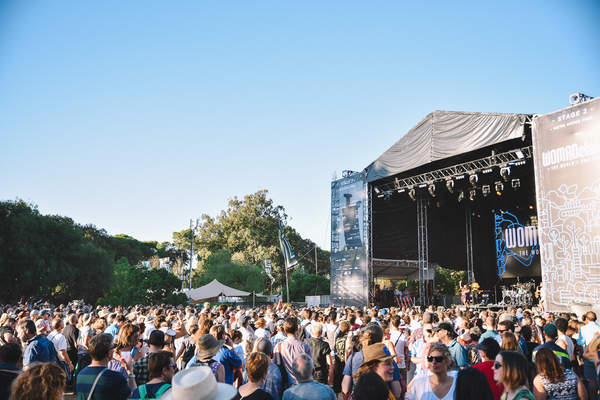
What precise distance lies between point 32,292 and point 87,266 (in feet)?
9.71

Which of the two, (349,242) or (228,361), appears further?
(349,242)

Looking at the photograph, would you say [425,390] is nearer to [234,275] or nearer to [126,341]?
[126,341]

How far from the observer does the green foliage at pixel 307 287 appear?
1345 inches

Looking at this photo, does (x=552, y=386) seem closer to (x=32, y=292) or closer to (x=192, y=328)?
(x=192, y=328)

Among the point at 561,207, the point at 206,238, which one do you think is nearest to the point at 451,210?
the point at 561,207

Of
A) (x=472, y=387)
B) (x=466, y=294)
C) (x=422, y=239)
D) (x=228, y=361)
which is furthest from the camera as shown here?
(x=466, y=294)

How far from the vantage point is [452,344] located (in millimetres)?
4543

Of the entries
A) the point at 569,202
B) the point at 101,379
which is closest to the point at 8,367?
the point at 101,379

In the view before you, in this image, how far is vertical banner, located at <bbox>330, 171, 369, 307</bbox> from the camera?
20.9 m

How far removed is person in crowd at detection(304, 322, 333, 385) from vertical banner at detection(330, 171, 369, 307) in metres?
15.6

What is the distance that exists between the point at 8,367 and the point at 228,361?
1707 millimetres

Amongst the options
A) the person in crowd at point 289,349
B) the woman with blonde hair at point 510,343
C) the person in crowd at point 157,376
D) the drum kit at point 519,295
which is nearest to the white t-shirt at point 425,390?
the woman with blonde hair at point 510,343

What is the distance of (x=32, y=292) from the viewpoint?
24953 mm

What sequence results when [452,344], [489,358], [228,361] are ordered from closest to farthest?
1. [489,358]
2. [228,361]
3. [452,344]
